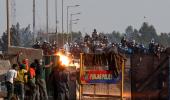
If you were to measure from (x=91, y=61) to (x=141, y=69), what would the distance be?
236 centimetres

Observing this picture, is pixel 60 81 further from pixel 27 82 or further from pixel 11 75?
pixel 27 82

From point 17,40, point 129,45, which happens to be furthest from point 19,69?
point 17,40

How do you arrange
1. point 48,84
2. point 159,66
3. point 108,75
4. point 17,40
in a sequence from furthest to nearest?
1. point 17,40
2. point 48,84
3. point 108,75
4. point 159,66

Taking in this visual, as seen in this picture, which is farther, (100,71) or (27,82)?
(27,82)

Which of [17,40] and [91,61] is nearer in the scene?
[91,61]

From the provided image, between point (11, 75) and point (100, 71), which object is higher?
point (100, 71)

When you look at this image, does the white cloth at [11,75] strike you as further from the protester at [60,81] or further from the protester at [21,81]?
the protester at [60,81]

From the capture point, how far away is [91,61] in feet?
82.2

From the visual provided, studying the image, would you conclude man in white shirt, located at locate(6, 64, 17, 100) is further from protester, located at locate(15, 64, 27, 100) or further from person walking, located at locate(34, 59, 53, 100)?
person walking, located at locate(34, 59, 53, 100)

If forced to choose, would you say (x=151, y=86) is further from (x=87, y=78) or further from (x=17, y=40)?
(x=17, y=40)

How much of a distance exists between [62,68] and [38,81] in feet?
7.22

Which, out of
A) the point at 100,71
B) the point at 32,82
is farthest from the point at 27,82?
the point at 100,71

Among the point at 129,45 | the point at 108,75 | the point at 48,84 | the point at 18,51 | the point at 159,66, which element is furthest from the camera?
the point at 129,45

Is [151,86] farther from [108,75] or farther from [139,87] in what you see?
[108,75]
